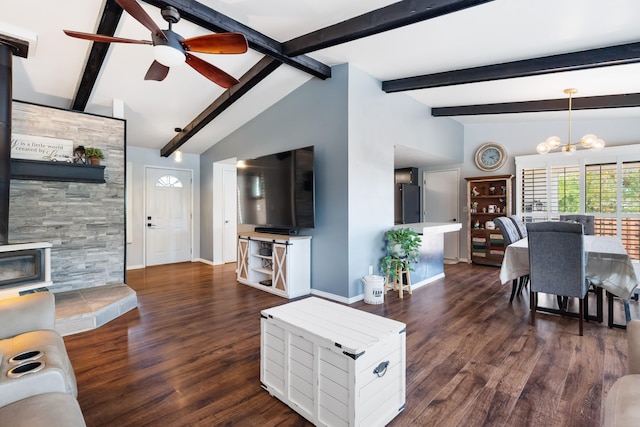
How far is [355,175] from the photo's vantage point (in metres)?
4.02

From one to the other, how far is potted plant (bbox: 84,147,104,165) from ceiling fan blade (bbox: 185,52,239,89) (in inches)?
91.1

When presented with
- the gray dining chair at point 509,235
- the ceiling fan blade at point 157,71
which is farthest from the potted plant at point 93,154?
the gray dining chair at point 509,235

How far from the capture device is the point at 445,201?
7.20 meters

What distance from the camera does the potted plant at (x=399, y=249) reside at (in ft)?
13.8

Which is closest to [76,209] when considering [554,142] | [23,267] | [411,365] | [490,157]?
[23,267]

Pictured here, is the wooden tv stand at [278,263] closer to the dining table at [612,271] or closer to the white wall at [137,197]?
the white wall at [137,197]

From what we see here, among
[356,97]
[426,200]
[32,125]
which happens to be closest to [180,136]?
[32,125]

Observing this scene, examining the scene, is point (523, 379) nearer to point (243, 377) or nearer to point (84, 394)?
point (243, 377)

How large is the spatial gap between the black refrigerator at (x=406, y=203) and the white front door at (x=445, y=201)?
17.9 inches

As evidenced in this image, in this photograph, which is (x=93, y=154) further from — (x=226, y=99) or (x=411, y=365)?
(x=411, y=365)

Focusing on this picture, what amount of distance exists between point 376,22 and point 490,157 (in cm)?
487

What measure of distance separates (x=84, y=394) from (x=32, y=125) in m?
3.30

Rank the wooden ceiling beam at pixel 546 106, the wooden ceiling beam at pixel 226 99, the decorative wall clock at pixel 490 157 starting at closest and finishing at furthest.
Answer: the wooden ceiling beam at pixel 226 99
the wooden ceiling beam at pixel 546 106
the decorative wall clock at pixel 490 157

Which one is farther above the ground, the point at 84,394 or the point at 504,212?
the point at 504,212
